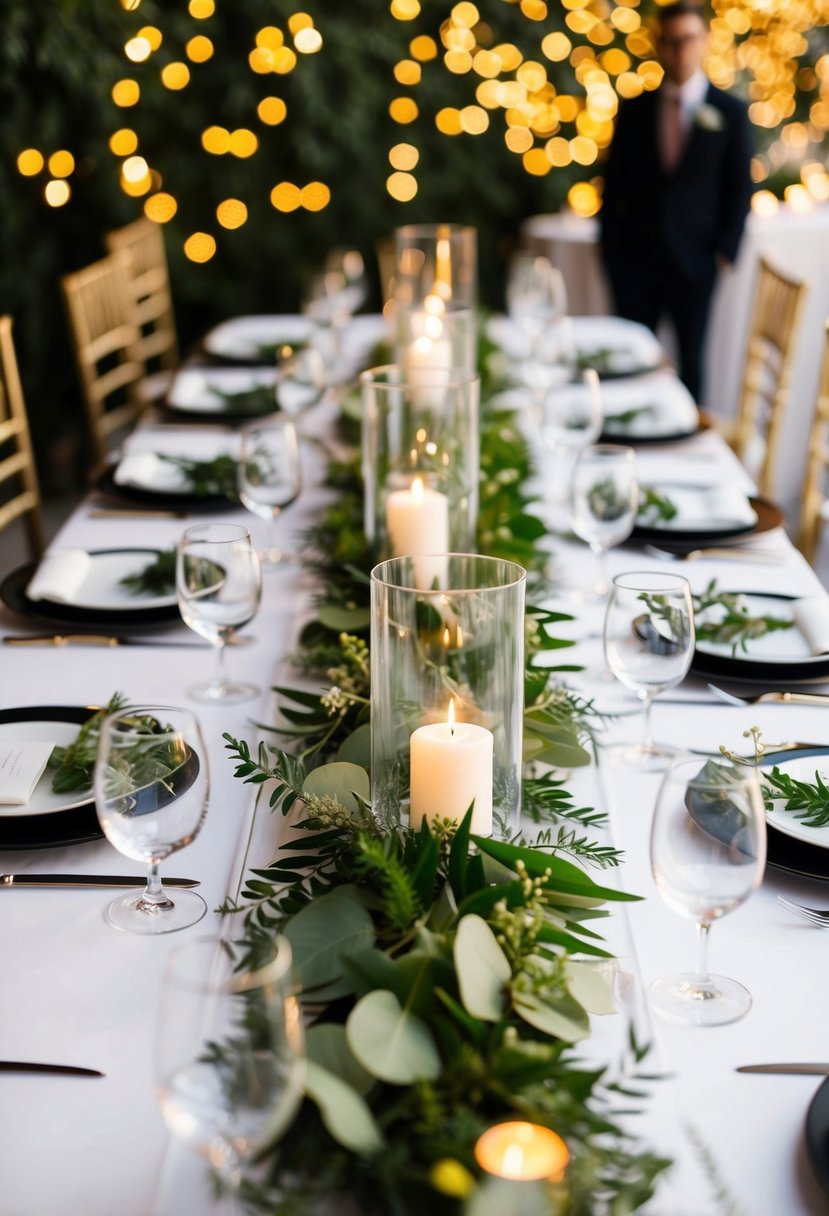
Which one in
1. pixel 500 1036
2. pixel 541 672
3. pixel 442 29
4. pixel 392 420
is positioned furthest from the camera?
pixel 442 29

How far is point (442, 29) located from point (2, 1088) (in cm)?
508

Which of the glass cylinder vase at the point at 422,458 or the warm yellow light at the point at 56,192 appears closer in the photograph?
the glass cylinder vase at the point at 422,458

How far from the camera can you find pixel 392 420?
1.60 meters

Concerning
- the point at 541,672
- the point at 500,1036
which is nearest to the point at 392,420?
the point at 541,672

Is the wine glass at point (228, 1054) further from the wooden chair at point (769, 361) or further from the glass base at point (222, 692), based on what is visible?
the wooden chair at point (769, 361)

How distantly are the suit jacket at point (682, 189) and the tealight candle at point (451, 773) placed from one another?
143 inches

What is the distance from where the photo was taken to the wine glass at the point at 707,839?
0.85 meters

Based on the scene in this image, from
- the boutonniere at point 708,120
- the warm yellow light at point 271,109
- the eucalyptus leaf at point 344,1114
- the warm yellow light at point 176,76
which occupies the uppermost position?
the warm yellow light at point 176,76

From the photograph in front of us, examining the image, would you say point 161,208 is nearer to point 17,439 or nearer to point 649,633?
point 17,439

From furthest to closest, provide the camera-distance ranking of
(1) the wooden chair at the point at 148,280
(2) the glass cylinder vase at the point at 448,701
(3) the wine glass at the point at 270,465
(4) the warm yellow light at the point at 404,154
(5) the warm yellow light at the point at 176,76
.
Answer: (4) the warm yellow light at the point at 404,154
(5) the warm yellow light at the point at 176,76
(1) the wooden chair at the point at 148,280
(3) the wine glass at the point at 270,465
(2) the glass cylinder vase at the point at 448,701

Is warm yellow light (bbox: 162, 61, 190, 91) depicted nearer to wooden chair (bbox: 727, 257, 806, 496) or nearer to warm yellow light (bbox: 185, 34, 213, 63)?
warm yellow light (bbox: 185, 34, 213, 63)

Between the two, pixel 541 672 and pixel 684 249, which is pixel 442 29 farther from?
pixel 541 672

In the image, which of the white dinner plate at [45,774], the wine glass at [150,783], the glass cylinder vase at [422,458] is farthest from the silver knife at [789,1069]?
the glass cylinder vase at [422,458]

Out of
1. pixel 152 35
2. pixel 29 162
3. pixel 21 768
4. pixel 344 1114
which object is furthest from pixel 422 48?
pixel 344 1114
